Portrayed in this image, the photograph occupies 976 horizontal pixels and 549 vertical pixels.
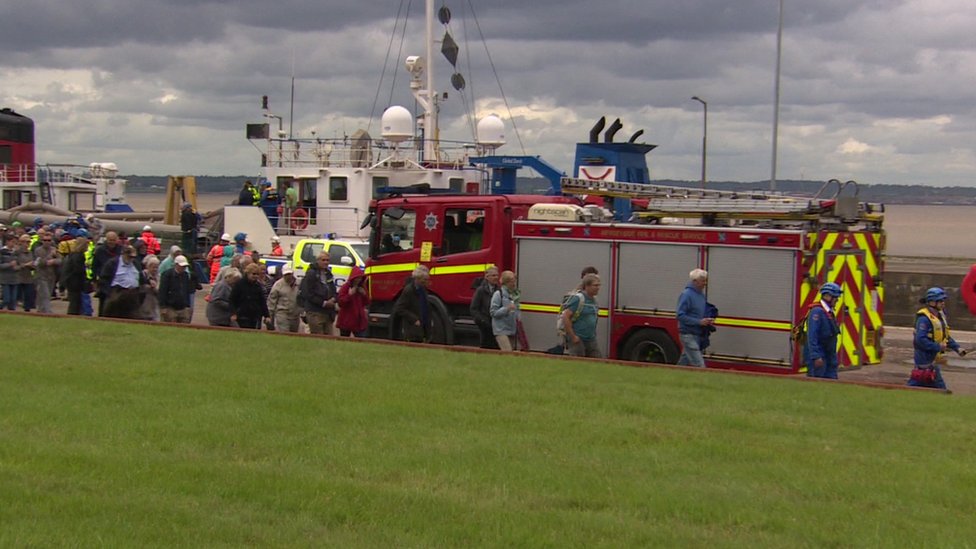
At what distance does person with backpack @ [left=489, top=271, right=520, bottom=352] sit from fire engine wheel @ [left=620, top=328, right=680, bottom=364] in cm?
145

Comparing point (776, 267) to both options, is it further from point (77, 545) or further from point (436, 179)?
point (436, 179)

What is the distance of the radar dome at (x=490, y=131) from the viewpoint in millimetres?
33625

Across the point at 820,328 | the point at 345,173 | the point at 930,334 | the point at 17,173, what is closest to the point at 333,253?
the point at 345,173

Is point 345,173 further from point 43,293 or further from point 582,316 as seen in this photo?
point 582,316

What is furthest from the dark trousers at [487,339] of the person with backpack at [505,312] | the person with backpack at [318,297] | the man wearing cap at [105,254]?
the man wearing cap at [105,254]

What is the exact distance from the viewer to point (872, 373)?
18.2 metres

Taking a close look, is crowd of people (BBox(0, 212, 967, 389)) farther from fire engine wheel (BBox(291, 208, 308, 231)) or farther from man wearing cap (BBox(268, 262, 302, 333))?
fire engine wheel (BBox(291, 208, 308, 231))

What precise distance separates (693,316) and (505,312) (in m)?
2.43

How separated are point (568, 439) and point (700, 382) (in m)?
3.14

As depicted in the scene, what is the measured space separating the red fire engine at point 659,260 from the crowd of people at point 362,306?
357 mm

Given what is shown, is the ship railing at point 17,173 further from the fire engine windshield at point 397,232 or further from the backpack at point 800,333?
the backpack at point 800,333

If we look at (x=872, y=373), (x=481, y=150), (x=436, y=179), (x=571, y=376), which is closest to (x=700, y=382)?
(x=571, y=376)

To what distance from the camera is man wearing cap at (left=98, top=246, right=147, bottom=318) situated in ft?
53.6

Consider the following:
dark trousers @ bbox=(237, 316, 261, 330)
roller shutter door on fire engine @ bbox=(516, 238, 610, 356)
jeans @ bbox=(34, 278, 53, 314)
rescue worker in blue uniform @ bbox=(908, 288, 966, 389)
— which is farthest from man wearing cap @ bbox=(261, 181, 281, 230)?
rescue worker in blue uniform @ bbox=(908, 288, 966, 389)
